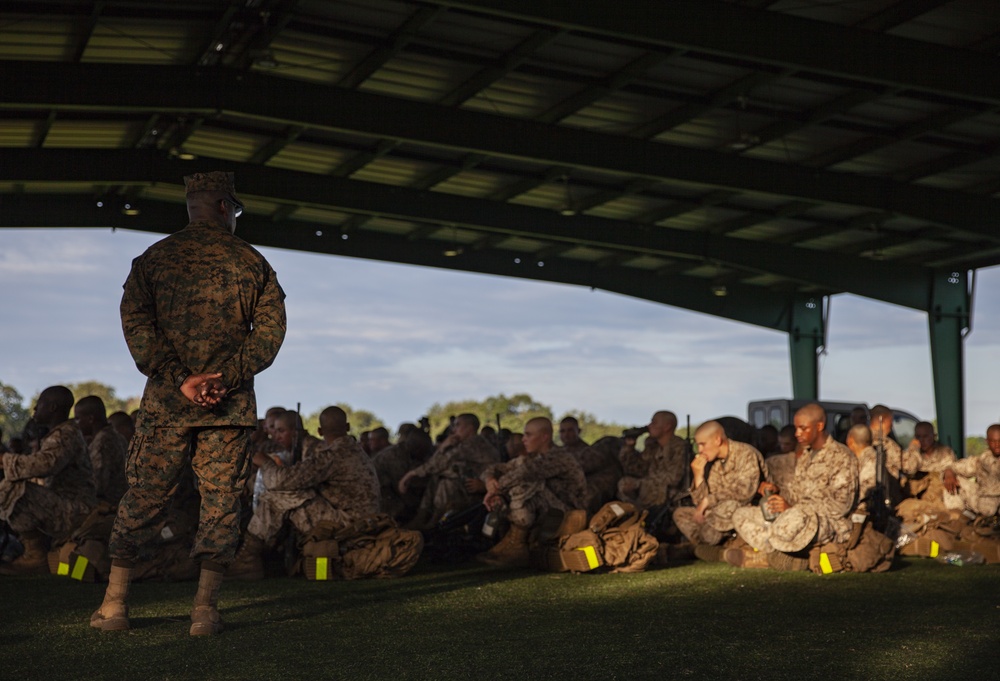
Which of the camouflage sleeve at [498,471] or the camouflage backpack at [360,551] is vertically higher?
the camouflage sleeve at [498,471]

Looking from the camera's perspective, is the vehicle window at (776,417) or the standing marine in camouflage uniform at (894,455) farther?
the vehicle window at (776,417)

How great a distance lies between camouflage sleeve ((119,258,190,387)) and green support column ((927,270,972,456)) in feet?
73.6

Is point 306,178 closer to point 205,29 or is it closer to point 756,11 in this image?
point 205,29

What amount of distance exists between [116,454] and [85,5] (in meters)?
5.69

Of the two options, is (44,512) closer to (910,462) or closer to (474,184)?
(910,462)

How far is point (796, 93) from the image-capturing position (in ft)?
48.9

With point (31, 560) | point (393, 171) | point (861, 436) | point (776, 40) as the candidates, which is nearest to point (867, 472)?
point (861, 436)

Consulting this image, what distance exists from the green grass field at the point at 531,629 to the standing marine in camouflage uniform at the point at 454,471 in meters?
2.32

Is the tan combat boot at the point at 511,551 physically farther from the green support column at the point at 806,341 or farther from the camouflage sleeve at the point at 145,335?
the green support column at the point at 806,341

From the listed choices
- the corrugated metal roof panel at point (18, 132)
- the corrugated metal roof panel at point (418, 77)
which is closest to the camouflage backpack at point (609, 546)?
the corrugated metal roof panel at point (418, 77)

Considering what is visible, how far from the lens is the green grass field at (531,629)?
16.1 ft

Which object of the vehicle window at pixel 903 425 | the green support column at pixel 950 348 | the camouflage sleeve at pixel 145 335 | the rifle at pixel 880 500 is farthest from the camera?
the green support column at pixel 950 348

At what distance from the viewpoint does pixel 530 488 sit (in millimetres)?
9969

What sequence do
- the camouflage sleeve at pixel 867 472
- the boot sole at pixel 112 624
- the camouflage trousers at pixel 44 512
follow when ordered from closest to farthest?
the boot sole at pixel 112 624, the camouflage trousers at pixel 44 512, the camouflage sleeve at pixel 867 472
